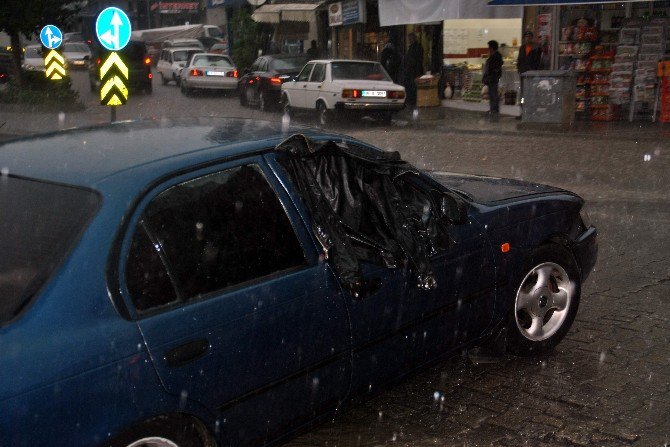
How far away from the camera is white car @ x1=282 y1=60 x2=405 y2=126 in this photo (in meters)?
19.5

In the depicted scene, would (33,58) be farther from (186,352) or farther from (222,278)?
(186,352)

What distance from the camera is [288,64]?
25234 mm

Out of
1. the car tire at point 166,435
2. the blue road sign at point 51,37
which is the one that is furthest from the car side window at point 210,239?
the blue road sign at point 51,37

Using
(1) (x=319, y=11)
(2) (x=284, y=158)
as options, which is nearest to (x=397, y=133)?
(2) (x=284, y=158)

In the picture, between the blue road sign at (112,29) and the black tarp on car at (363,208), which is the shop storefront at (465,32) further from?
the black tarp on car at (363,208)

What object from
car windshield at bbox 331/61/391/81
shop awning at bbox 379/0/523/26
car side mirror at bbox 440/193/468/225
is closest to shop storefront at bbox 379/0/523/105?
shop awning at bbox 379/0/523/26

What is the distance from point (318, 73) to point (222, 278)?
57.9ft

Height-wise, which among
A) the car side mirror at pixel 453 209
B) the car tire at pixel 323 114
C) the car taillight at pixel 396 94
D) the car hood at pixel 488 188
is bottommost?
the car tire at pixel 323 114

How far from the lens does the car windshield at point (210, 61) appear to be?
100 ft

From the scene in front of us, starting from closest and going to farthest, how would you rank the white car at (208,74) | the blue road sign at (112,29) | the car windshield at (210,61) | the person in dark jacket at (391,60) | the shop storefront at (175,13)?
the blue road sign at (112,29) < the person in dark jacket at (391,60) < the white car at (208,74) < the car windshield at (210,61) < the shop storefront at (175,13)

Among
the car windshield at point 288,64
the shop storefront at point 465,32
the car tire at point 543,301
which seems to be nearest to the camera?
the car tire at point 543,301

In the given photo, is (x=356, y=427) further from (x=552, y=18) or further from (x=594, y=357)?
(x=552, y=18)

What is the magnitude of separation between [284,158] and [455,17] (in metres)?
18.2

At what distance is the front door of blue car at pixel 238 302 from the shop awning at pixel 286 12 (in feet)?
95.1
